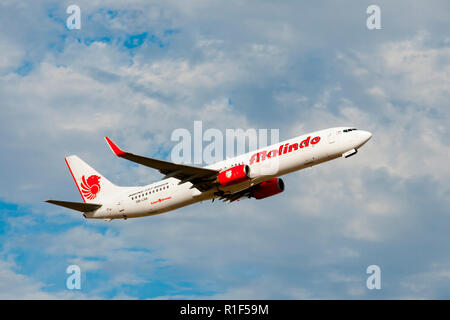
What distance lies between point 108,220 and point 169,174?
1125 centimetres

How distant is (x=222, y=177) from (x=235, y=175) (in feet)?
5.45

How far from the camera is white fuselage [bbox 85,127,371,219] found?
5866 cm

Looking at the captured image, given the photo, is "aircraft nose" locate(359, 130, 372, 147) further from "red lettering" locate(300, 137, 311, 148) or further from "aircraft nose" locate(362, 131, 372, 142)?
"red lettering" locate(300, 137, 311, 148)

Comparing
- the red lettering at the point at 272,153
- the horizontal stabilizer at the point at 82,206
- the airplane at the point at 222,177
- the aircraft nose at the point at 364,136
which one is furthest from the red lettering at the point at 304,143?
the horizontal stabilizer at the point at 82,206

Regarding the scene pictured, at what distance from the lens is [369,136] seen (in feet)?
193

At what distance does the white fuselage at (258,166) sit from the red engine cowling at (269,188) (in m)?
6.51

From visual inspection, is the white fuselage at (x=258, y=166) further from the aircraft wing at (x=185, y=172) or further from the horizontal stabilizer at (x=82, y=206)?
the horizontal stabilizer at (x=82, y=206)

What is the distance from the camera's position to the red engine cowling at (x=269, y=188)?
67.9 meters

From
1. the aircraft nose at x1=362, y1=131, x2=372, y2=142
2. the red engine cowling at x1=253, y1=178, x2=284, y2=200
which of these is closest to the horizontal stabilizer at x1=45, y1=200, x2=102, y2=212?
the red engine cowling at x1=253, y1=178, x2=284, y2=200
